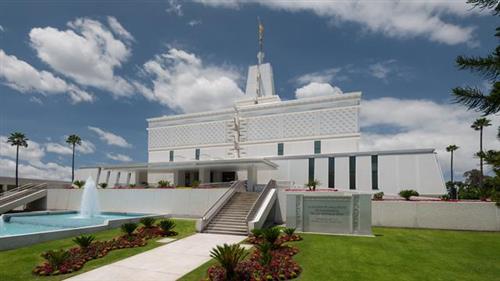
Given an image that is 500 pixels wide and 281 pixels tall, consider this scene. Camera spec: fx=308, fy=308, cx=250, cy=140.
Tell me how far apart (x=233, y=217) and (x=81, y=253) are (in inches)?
391

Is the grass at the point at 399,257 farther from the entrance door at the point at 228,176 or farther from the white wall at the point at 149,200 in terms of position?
the entrance door at the point at 228,176

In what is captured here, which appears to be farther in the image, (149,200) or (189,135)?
(189,135)

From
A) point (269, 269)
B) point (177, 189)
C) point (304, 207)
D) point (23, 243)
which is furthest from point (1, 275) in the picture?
point (177, 189)

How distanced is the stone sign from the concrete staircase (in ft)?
10.5

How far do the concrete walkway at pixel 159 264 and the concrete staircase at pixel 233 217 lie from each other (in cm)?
267

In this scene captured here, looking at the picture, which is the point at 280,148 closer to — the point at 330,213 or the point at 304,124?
the point at 304,124

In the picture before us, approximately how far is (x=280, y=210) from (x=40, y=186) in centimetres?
3068

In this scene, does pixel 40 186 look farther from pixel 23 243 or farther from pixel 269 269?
pixel 269 269

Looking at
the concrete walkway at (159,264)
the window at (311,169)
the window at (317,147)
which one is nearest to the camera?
the concrete walkway at (159,264)

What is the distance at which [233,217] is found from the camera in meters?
21.1

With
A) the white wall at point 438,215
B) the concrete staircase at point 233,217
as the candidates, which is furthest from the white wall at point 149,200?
the white wall at point 438,215

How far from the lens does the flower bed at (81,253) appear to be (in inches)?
449

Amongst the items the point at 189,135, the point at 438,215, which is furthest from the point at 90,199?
the point at 438,215

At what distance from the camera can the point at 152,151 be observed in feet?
190
